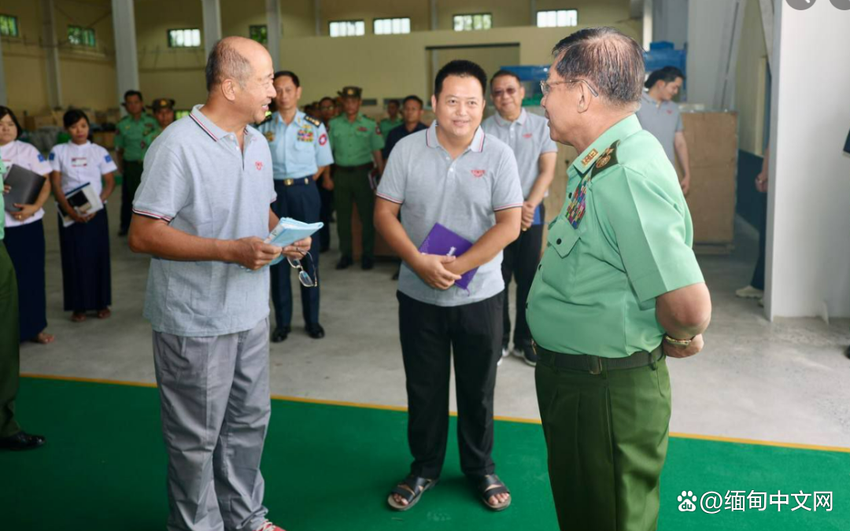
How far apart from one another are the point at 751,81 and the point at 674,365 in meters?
5.13

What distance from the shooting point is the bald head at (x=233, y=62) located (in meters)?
2.17

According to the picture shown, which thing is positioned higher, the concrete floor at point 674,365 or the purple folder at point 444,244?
the purple folder at point 444,244

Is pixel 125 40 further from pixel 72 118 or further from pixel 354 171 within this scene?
pixel 72 118

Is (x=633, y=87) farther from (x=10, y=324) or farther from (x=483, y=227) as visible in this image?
(x=10, y=324)

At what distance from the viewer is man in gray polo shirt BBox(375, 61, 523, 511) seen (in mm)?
2625

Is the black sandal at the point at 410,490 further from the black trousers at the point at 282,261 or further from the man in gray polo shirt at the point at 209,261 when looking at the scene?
the black trousers at the point at 282,261

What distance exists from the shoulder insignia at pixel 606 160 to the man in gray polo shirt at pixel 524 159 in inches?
98.8

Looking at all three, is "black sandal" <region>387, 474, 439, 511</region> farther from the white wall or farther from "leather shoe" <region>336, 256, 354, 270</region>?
"leather shoe" <region>336, 256, 354, 270</region>

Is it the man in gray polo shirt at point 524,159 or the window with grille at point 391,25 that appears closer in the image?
the man in gray polo shirt at point 524,159

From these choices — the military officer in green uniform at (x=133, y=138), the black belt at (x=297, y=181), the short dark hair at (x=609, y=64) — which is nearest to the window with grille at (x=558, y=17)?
the military officer in green uniform at (x=133, y=138)

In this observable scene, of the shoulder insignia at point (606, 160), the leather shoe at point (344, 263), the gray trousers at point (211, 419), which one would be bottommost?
the leather shoe at point (344, 263)

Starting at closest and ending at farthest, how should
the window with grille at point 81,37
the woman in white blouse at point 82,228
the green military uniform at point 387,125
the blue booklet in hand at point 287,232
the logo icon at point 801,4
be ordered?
the blue booklet in hand at point 287,232 < the logo icon at point 801,4 < the woman in white blouse at point 82,228 < the green military uniform at point 387,125 < the window with grille at point 81,37

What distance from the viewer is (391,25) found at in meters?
21.5

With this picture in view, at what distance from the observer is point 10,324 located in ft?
10.9
